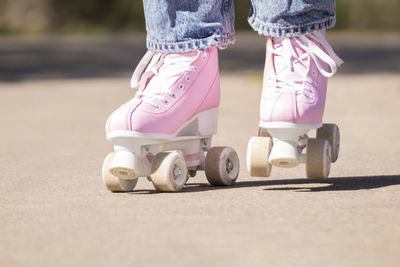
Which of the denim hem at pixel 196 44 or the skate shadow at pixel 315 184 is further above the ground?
the denim hem at pixel 196 44

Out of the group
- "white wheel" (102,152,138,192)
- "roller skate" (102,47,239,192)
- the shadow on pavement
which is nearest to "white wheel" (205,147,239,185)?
"roller skate" (102,47,239,192)

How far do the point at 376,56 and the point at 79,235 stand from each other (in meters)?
7.36

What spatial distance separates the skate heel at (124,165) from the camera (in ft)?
7.29

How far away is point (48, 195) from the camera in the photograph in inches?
93.2

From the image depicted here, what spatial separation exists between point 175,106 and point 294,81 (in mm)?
320

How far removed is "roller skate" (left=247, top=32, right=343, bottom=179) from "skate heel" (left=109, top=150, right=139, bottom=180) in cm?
30

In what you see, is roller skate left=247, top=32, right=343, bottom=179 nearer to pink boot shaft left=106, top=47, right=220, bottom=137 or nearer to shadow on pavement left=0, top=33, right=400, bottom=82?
pink boot shaft left=106, top=47, right=220, bottom=137

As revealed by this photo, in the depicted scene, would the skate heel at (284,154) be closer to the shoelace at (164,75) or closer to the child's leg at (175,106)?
the child's leg at (175,106)

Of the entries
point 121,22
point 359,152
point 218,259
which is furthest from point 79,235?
point 121,22

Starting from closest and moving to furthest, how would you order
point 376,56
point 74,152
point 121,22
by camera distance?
1. point 74,152
2. point 376,56
3. point 121,22

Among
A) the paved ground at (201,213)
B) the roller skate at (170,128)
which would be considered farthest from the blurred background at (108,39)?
the roller skate at (170,128)

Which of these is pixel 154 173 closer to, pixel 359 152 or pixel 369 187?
pixel 369 187

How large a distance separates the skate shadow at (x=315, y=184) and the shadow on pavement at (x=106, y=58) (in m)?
4.65

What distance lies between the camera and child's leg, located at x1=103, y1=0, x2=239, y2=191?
2273 millimetres
